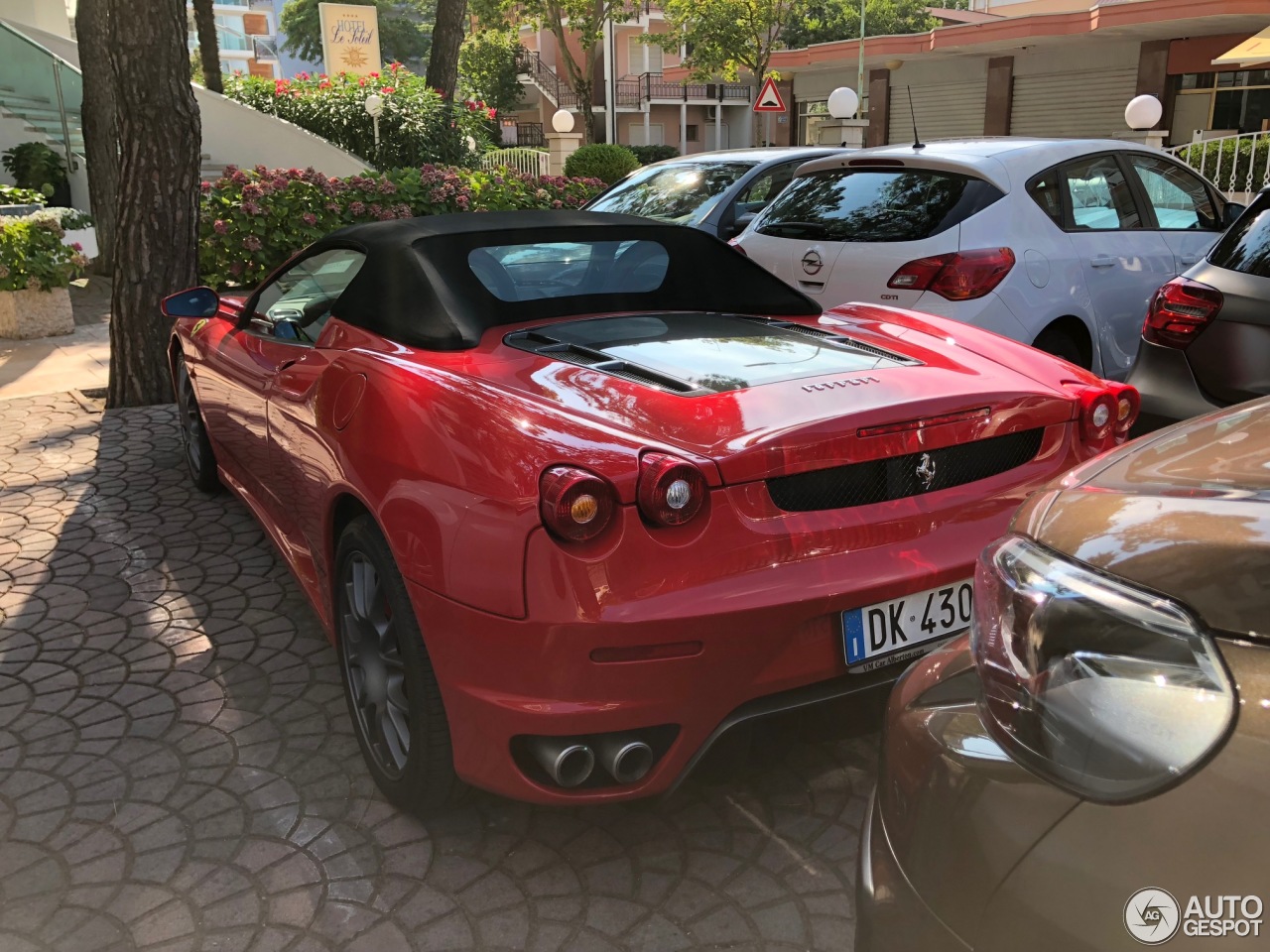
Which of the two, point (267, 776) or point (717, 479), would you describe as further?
point (267, 776)

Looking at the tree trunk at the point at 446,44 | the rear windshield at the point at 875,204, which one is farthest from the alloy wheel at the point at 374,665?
the tree trunk at the point at 446,44

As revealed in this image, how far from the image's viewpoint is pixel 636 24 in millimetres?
59750

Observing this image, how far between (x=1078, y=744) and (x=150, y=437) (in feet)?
21.9

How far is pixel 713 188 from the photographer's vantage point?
8.48 m

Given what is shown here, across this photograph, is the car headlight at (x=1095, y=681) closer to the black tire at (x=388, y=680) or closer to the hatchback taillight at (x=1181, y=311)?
the black tire at (x=388, y=680)

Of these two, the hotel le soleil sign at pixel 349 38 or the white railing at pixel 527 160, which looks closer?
the white railing at pixel 527 160

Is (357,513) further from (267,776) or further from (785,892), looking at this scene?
(785,892)

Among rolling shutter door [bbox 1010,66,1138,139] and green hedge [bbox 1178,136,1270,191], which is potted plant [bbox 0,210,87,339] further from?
rolling shutter door [bbox 1010,66,1138,139]

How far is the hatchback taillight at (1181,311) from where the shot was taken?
4230 mm

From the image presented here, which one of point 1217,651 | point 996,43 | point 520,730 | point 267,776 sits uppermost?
point 996,43

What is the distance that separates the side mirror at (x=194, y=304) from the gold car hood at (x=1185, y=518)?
13.5 ft

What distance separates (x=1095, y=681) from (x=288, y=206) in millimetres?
10031

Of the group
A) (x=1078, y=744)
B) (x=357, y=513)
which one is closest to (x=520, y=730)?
(x=357, y=513)

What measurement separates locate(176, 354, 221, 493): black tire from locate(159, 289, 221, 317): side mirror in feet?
1.92
